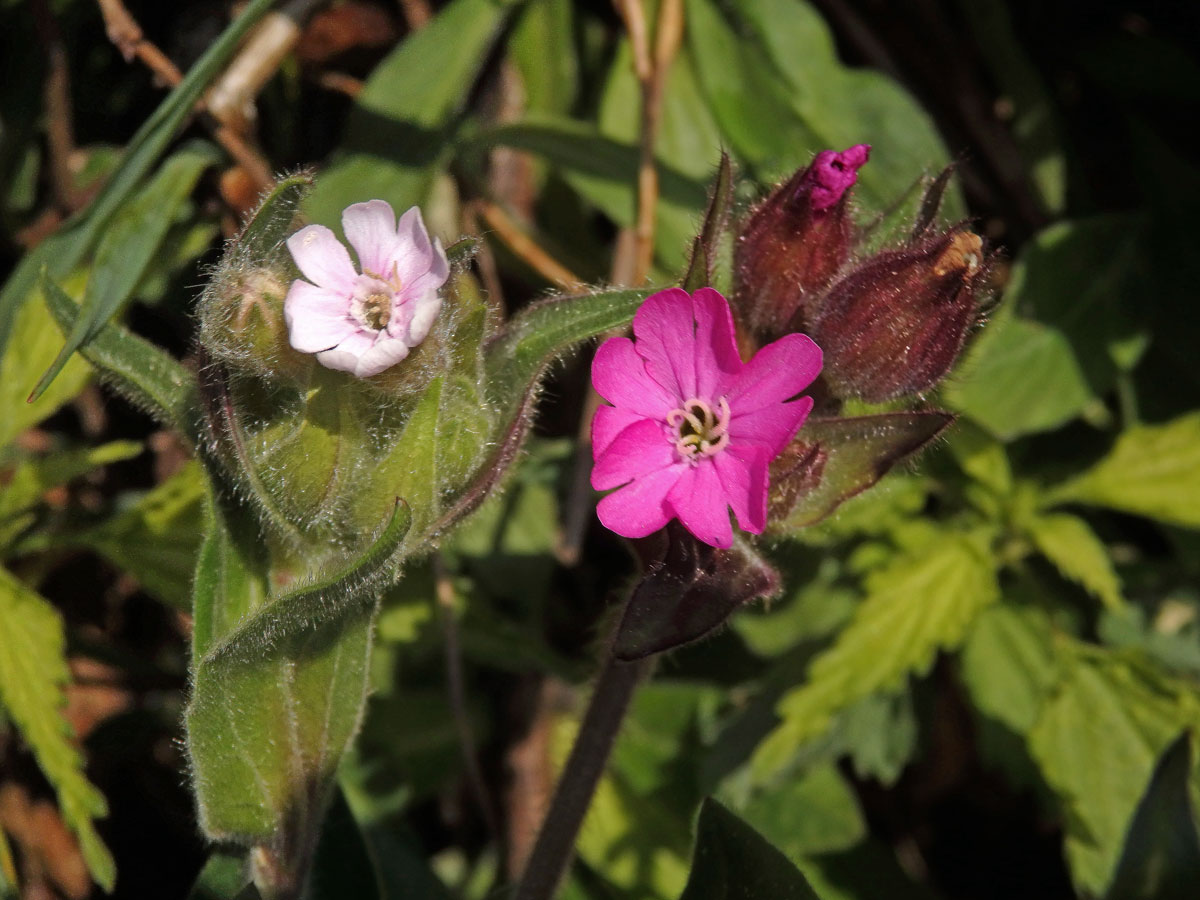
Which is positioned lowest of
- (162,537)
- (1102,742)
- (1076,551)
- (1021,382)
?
(1102,742)

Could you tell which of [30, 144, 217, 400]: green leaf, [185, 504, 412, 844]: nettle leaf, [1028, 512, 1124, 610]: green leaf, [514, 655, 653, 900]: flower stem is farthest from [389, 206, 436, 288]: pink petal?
[1028, 512, 1124, 610]: green leaf

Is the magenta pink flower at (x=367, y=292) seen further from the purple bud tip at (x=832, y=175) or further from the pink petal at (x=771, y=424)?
the purple bud tip at (x=832, y=175)

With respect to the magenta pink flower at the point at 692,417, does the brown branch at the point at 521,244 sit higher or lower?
lower

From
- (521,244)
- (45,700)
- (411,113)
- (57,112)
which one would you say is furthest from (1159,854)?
(57,112)

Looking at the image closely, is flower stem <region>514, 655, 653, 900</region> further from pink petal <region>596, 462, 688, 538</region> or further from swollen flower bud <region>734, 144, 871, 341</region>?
swollen flower bud <region>734, 144, 871, 341</region>

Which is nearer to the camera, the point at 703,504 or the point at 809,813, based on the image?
the point at 703,504

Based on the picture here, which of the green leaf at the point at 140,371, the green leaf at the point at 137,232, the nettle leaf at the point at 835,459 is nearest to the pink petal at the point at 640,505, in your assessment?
the nettle leaf at the point at 835,459

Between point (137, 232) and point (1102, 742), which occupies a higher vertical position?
point (137, 232)

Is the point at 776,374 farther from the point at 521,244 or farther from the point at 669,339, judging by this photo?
the point at 521,244
